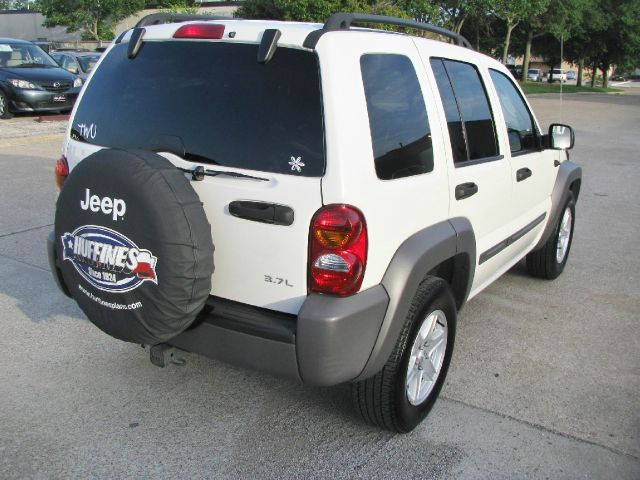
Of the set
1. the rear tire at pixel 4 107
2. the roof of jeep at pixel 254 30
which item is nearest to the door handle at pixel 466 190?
the roof of jeep at pixel 254 30

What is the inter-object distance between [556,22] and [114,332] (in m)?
44.9

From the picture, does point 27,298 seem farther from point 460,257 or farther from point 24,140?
point 24,140

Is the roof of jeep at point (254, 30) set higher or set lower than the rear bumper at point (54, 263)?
higher

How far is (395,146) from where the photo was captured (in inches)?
112

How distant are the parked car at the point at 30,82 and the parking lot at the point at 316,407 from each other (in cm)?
1060

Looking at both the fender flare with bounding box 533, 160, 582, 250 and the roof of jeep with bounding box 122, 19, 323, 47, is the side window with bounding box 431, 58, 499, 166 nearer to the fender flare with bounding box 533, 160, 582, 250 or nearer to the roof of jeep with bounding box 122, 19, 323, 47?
the roof of jeep with bounding box 122, 19, 323, 47

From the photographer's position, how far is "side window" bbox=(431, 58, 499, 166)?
3.34 metres

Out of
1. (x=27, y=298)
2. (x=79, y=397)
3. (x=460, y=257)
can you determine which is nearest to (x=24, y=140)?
(x=27, y=298)

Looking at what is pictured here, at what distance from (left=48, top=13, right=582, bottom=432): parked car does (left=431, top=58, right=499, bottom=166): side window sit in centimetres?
9

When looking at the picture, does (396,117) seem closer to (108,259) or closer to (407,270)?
(407,270)

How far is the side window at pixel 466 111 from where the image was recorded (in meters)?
3.34

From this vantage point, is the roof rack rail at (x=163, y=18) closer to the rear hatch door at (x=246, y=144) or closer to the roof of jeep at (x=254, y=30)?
the roof of jeep at (x=254, y=30)

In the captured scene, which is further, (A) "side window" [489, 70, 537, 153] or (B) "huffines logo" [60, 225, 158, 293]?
(A) "side window" [489, 70, 537, 153]

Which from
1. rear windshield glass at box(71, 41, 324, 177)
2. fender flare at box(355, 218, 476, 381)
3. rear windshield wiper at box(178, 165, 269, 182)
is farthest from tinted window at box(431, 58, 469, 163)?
rear windshield wiper at box(178, 165, 269, 182)
